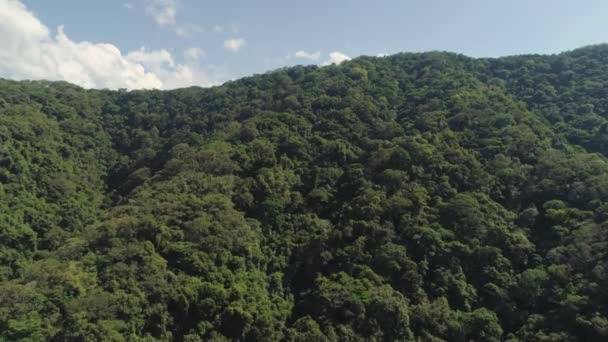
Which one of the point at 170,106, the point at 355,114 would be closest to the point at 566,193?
the point at 355,114

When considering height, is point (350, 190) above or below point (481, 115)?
below

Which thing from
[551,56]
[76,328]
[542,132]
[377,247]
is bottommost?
[76,328]

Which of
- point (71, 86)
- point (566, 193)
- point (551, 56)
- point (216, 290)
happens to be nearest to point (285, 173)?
point (216, 290)

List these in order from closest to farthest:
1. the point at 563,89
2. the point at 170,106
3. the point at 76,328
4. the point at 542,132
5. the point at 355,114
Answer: the point at 76,328, the point at 542,132, the point at 355,114, the point at 563,89, the point at 170,106

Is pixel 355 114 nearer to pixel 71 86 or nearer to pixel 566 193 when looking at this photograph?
pixel 566 193

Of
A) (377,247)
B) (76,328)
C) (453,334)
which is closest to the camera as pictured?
(76,328)

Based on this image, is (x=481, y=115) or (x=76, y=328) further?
(x=481, y=115)
